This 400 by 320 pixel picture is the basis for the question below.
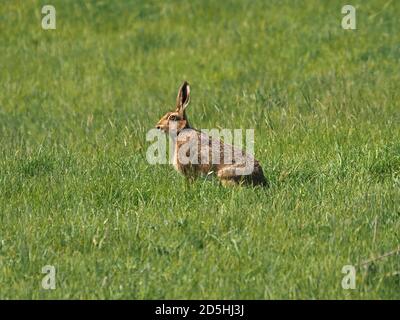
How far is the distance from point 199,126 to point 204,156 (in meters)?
2.69

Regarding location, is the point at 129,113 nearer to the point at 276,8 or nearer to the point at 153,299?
the point at 276,8

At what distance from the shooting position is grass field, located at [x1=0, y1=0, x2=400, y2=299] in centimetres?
710

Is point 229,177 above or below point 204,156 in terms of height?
below

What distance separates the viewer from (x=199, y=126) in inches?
449

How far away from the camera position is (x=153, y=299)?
679 cm

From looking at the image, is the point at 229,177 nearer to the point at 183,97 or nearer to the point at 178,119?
the point at 178,119

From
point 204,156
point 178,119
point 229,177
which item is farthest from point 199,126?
point 229,177

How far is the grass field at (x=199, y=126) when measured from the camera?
7098 millimetres

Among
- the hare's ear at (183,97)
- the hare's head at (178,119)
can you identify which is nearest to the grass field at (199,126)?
the hare's head at (178,119)

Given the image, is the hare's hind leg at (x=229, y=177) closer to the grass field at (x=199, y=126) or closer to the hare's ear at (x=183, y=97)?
the grass field at (x=199, y=126)

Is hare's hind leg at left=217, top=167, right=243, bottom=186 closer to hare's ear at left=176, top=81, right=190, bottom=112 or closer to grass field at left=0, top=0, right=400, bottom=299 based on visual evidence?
grass field at left=0, top=0, right=400, bottom=299
